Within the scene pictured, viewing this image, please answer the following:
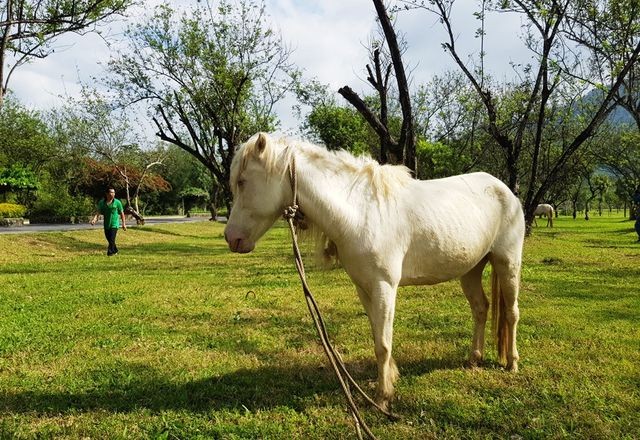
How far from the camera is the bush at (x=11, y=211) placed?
33188 mm

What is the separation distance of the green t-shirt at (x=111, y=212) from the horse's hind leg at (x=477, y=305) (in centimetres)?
1299

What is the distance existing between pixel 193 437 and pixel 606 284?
9597 mm

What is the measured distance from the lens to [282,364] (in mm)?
4914

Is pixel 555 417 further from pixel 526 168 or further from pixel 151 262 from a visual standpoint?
pixel 526 168

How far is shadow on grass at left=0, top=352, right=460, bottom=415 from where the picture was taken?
3869 millimetres

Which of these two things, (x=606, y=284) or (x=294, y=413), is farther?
(x=606, y=284)

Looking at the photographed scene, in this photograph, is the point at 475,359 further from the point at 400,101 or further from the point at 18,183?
the point at 18,183

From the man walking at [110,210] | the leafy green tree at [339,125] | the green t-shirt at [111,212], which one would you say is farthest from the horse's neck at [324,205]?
the leafy green tree at [339,125]

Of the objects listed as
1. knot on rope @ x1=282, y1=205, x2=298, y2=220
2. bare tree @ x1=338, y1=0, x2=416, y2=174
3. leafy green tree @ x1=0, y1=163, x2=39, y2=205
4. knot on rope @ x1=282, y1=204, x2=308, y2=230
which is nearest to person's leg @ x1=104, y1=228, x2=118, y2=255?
bare tree @ x1=338, y1=0, x2=416, y2=174

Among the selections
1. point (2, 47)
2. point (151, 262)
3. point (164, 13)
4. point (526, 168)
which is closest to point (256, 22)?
point (164, 13)

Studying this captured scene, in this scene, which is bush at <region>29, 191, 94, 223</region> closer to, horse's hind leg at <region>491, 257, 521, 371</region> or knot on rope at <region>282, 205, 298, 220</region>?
knot on rope at <region>282, 205, 298, 220</region>

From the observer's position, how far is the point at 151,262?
14773 millimetres

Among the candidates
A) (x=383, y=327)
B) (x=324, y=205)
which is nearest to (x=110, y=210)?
(x=324, y=205)

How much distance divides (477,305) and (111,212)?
13.2m
